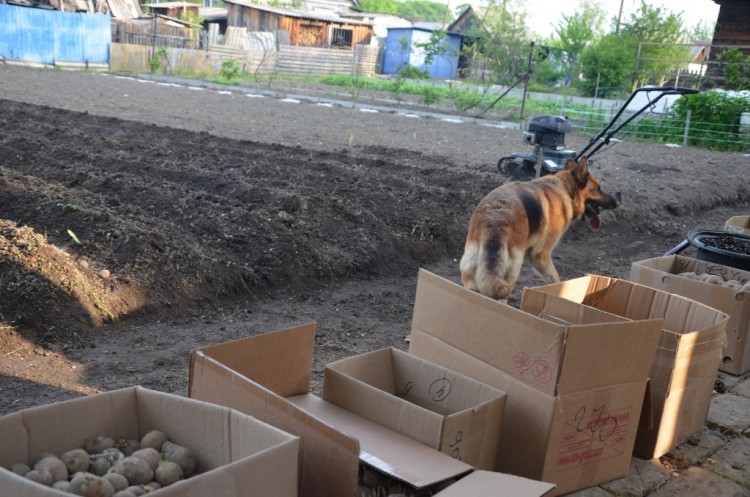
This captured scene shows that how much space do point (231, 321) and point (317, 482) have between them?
3098 millimetres

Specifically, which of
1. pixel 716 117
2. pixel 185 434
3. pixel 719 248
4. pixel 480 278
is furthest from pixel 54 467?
pixel 716 117

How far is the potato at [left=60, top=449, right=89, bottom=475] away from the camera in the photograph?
6.98 ft

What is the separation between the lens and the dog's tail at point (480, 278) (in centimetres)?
480

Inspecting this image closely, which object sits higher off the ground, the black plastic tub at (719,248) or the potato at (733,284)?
the black plastic tub at (719,248)

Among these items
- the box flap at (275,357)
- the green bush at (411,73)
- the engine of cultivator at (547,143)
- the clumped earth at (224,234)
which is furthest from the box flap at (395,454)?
the green bush at (411,73)

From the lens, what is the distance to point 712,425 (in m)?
4.25

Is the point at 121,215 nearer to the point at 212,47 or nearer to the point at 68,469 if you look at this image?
the point at 68,469

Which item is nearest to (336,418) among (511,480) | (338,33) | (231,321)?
(511,480)

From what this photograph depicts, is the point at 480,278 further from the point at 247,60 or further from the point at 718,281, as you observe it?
the point at 247,60

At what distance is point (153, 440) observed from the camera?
2.29m

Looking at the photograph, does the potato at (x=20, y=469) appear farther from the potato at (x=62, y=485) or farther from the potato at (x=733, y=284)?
the potato at (x=733, y=284)

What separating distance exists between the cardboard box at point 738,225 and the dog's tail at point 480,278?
10.4 feet

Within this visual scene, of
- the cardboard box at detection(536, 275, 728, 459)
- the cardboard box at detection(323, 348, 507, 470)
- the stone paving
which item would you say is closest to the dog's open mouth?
the cardboard box at detection(536, 275, 728, 459)

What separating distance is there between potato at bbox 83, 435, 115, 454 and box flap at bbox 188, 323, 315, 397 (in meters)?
0.49
